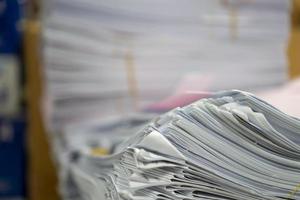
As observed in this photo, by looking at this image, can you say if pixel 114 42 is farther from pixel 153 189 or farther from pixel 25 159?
pixel 153 189

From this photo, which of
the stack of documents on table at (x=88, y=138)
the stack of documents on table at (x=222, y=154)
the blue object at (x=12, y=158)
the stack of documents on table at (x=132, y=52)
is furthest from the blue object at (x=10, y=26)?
the stack of documents on table at (x=222, y=154)

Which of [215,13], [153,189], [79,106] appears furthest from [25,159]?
[153,189]

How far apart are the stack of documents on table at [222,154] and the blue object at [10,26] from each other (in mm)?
1467

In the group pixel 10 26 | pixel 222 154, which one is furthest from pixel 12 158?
pixel 222 154

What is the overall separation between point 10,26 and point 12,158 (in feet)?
1.45

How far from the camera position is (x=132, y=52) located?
138 cm

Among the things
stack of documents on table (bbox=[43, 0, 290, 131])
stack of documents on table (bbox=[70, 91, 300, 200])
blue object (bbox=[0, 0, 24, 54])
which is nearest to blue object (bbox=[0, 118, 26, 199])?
blue object (bbox=[0, 0, 24, 54])

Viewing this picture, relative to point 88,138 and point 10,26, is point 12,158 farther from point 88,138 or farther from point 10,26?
point 88,138

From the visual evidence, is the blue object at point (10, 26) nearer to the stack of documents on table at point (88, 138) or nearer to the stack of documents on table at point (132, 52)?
the stack of documents on table at point (132, 52)

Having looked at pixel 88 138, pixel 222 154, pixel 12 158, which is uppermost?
pixel 222 154

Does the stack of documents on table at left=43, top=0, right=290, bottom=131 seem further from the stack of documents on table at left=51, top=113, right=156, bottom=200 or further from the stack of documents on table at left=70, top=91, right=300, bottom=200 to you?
the stack of documents on table at left=70, top=91, right=300, bottom=200

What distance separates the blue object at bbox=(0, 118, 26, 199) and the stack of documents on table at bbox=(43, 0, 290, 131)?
520mm

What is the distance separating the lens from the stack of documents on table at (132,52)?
1.38 meters

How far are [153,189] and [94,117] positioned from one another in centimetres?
90
